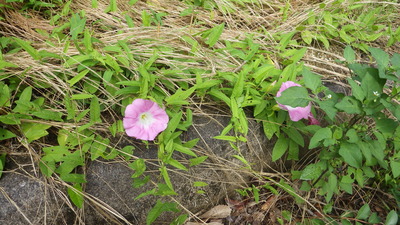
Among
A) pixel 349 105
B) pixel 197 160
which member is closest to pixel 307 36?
pixel 349 105

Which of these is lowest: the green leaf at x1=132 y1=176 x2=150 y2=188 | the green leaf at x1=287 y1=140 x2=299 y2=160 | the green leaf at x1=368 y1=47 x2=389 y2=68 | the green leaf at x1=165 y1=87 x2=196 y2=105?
the green leaf at x1=287 y1=140 x2=299 y2=160

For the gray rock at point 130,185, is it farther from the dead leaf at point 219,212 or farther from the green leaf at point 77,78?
the green leaf at point 77,78

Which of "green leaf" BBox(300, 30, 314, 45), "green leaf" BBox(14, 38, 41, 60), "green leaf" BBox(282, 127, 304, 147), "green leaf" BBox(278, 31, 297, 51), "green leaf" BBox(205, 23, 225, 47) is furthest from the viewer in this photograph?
"green leaf" BBox(300, 30, 314, 45)

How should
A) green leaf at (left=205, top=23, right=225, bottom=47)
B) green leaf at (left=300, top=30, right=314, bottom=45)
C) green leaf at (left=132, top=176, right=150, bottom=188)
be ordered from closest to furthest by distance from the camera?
1. green leaf at (left=132, top=176, right=150, bottom=188)
2. green leaf at (left=205, top=23, right=225, bottom=47)
3. green leaf at (left=300, top=30, right=314, bottom=45)

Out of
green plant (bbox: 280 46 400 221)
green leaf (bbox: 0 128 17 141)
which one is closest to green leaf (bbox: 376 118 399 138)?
green plant (bbox: 280 46 400 221)

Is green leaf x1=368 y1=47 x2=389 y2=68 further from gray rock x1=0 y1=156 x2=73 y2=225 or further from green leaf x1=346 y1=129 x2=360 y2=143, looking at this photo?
gray rock x1=0 y1=156 x2=73 y2=225

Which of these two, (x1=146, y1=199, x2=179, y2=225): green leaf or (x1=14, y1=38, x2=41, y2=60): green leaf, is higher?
(x1=14, y1=38, x2=41, y2=60): green leaf

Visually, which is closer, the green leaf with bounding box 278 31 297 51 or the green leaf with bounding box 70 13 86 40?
the green leaf with bounding box 70 13 86 40

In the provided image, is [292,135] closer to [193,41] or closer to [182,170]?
[182,170]
